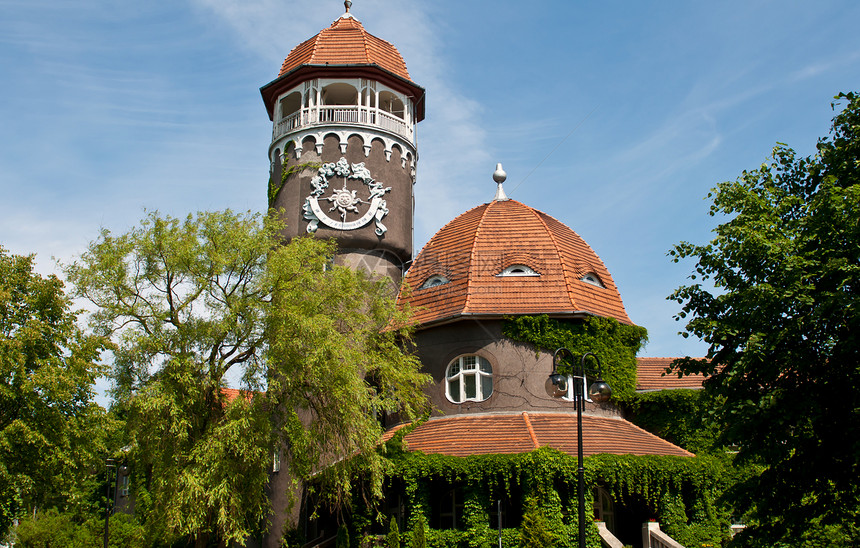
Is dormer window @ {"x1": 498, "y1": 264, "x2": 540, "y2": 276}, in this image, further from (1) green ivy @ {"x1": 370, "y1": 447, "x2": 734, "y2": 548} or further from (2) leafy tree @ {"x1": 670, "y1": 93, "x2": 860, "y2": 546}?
(2) leafy tree @ {"x1": 670, "y1": 93, "x2": 860, "y2": 546}

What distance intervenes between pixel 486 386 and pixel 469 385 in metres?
0.58

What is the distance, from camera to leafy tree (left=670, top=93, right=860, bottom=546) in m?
14.6

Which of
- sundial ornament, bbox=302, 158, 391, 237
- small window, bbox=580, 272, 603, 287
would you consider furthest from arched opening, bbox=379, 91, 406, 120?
small window, bbox=580, 272, 603, 287

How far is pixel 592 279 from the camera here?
96.6 feet

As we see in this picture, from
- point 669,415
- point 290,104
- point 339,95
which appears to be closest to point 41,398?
point 290,104

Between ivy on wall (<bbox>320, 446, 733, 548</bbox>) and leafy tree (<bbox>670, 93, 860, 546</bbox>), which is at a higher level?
leafy tree (<bbox>670, 93, 860, 546</bbox>)

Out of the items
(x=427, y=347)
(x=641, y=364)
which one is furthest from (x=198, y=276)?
(x=641, y=364)

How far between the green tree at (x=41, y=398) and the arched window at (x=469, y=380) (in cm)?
1121

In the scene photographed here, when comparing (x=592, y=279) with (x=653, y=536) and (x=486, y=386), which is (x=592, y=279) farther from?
(x=653, y=536)

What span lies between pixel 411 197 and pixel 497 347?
8.49 metres

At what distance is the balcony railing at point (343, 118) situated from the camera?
31.3 m

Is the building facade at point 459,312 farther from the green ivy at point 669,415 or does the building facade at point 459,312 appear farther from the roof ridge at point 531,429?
the green ivy at point 669,415

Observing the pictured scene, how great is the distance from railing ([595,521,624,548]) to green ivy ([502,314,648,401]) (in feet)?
18.6

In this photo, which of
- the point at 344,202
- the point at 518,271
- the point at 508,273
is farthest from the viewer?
the point at 344,202
